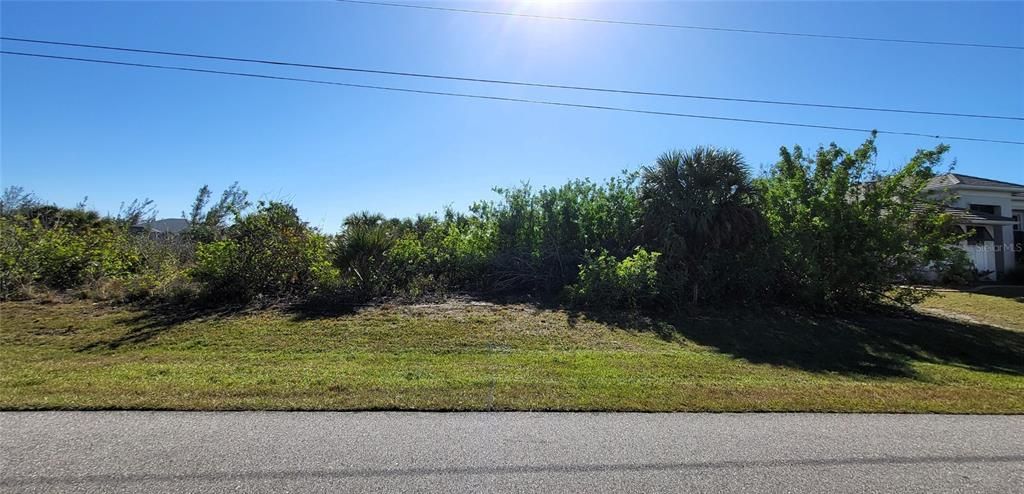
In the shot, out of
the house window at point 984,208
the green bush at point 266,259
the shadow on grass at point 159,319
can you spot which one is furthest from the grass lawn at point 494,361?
the house window at point 984,208

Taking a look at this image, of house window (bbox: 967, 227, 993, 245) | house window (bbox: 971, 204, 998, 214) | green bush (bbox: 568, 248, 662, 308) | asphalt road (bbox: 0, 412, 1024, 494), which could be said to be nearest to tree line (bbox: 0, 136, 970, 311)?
green bush (bbox: 568, 248, 662, 308)

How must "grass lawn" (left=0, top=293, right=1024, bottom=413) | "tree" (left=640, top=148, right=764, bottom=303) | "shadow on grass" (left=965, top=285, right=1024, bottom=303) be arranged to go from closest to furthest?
"grass lawn" (left=0, top=293, right=1024, bottom=413)
"tree" (left=640, top=148, right=764, bottom=303)
"shadow on grass" (left=965, top=285, right=1024, bottom=303)

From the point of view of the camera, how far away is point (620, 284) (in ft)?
38.9

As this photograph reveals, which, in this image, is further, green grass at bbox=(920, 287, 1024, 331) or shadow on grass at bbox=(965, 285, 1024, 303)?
shadow on grass at bbox=(965, 285, 1024, 303)

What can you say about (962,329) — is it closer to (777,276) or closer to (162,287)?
(777,276)

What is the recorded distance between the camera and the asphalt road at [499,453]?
357 cm

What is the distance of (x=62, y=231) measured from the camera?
546 inches

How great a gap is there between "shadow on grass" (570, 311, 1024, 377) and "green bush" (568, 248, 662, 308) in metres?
0.77

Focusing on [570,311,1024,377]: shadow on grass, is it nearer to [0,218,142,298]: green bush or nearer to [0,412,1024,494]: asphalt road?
[0,412,1024,494]: asphalt road

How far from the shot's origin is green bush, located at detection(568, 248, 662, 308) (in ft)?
38.9

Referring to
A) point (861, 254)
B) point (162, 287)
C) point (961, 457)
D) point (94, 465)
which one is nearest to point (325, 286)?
point (162, 287)

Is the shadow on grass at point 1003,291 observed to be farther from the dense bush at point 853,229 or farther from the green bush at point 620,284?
the green bush at point 620,284

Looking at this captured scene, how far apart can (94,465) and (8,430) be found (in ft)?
4.46

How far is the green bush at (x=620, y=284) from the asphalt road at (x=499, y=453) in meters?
6.77
